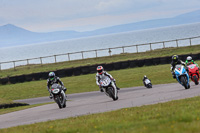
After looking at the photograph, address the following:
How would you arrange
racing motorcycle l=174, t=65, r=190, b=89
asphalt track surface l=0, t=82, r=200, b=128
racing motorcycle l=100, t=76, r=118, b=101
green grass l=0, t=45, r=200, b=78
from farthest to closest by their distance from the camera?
1. green grass l=0, t=45, r=200, b=78
2. racing motorcycle l=174, t=65, r=190, b=89
3. racing motorcycle l=100, t=76, r=118, b=101
4. asphalt track surface l=0, t=82, r=200, b=128

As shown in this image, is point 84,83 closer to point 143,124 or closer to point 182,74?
point 182,74

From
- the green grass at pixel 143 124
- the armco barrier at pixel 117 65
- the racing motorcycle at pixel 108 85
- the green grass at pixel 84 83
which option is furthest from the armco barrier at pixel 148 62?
the green grass at pixel 143 124

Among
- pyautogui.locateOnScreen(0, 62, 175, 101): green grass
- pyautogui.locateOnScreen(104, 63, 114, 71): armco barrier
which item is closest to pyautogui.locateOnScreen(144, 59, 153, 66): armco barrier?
pyautogui.locateOnScreen(0, 62, 175, 101): green grass

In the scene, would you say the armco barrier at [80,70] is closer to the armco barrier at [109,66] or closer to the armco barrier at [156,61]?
the armco barrier at [109,66]

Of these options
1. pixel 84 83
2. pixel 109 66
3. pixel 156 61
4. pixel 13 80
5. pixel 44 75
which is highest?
pixel 156 61

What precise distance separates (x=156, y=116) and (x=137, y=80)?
2037 cm

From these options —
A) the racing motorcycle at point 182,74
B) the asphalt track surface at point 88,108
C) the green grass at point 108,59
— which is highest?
the green grass at point 108,59

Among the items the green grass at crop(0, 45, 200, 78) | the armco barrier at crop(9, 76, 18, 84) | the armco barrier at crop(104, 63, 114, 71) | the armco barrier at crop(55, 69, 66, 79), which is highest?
the green grass at crop(0, 45, 200, 78)

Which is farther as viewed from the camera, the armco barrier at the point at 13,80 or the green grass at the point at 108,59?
the green grass at the point at 108,59

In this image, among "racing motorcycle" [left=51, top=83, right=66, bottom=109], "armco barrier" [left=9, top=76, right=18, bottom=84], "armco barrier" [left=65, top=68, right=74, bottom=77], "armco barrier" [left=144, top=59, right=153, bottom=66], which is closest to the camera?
"racing motorcycle" [left=51, top=83, right=66, bottom=109]

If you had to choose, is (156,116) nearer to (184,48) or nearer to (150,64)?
(150,64)

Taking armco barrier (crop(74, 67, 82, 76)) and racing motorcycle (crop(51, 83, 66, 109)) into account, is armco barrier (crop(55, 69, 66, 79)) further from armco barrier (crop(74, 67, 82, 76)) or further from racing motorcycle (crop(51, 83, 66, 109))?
racing motorcycle (crop(51, 83, 66, 109))

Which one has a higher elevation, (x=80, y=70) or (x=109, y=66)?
(x=109, y=66)

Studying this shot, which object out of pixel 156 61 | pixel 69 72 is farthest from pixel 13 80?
pixel 156 61
